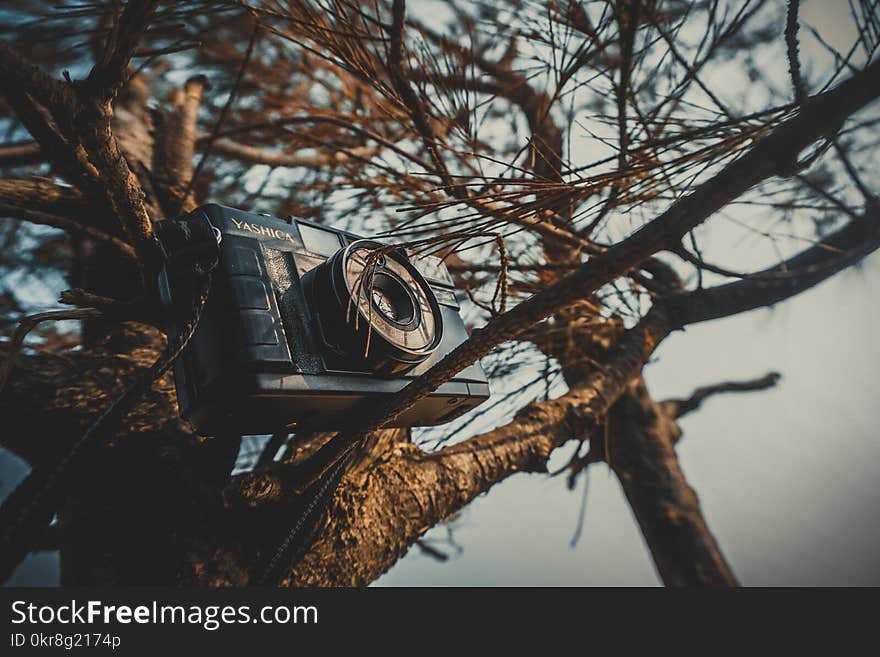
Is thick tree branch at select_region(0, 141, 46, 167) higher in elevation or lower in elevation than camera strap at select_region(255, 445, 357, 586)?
higher

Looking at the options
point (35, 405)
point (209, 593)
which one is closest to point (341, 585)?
point (209, 593)

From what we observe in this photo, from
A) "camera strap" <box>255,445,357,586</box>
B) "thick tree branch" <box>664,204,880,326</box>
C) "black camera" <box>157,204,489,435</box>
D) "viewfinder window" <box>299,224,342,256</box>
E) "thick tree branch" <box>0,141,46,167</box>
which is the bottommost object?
"camera strap" <box>255,445,357,586</box>

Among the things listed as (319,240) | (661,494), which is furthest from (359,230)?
(661,494)

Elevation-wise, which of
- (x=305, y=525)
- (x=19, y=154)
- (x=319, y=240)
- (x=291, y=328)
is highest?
(x=19, y=154)

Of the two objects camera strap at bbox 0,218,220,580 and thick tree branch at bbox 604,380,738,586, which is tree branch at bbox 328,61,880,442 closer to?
camera strap at bbox 0,218,220,580

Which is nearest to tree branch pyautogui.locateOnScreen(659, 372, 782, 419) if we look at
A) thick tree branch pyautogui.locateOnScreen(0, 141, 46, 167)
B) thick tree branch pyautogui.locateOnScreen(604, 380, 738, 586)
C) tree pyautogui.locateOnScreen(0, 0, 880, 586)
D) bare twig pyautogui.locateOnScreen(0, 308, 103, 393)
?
thick tree branch pyautogui.locateOnScreen(604, 380, 738, 586)

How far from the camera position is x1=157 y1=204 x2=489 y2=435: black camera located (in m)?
0.37

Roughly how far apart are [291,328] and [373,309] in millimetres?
75

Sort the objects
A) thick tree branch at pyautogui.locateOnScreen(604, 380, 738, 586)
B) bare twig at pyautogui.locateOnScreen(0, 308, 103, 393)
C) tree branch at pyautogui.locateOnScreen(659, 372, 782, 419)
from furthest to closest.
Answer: tree branch at pyautogui.locateOnScreen(659, 372, 782, 419) → thick tree branch at pyautogui.locateOnScreen(604, 380, 738, 586) → bare twig at pyautogui.locateOnScreen(0, 308, 103, 393)

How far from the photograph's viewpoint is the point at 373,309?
427mm

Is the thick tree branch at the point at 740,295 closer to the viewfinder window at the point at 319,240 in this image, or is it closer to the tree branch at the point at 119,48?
the viewfinder window at the point at 319,240

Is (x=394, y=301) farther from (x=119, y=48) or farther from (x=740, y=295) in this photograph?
(x=740, y=295)

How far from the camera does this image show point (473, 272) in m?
0.87

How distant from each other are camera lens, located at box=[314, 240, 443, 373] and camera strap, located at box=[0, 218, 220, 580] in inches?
4.0
